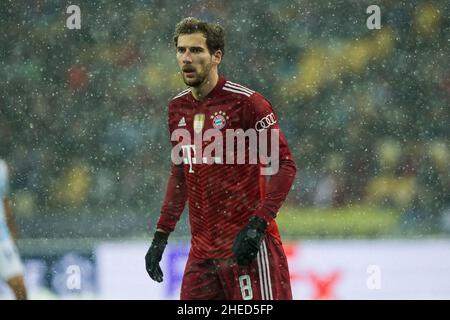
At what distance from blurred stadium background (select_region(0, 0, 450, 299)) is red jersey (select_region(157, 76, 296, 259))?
9.34ft

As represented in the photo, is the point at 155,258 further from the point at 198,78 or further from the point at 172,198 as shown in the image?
the point at 198,78

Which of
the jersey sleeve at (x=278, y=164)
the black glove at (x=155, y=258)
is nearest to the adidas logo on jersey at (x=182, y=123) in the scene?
the jersey sleeve at (x=278, y=164)

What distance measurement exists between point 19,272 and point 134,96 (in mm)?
1999

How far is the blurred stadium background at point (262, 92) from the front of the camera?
8297mm

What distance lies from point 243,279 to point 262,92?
3.94 metres

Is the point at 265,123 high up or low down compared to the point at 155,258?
up

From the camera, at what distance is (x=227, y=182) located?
5.04 meters

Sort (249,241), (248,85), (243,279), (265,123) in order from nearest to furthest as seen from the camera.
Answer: (249,241) < (243,279) < (265,123) < (248,85)

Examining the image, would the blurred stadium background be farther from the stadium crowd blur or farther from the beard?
the beard

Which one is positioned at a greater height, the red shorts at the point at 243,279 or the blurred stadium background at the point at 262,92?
the blurred stadium background at the point at 262,92

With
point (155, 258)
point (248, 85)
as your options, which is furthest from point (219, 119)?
point (248, 85)

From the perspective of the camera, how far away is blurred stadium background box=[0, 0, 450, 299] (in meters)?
8.30

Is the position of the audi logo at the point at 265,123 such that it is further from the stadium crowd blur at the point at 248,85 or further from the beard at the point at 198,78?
the stadium crowd blur at the point at 248,85

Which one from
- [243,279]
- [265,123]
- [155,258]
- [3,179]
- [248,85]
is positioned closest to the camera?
[243,279]
